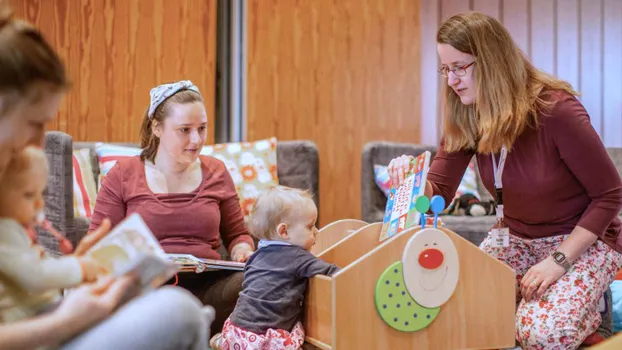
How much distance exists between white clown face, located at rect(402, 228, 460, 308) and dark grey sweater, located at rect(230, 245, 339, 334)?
0.23 metres

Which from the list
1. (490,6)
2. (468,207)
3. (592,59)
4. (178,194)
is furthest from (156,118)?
(592,59)

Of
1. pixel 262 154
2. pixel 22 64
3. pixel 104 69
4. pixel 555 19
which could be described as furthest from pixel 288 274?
pixel 555 19

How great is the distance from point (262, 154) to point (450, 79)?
159cm

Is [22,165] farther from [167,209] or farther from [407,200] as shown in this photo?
[167,209]

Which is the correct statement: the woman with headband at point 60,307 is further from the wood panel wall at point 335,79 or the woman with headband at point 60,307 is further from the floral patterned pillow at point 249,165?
the wood panel wall at point 335,79

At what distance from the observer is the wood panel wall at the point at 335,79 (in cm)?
452

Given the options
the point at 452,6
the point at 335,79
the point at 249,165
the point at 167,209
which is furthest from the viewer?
the point at 452,6

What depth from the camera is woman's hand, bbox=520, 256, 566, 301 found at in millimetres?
2082

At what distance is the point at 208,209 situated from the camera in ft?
8.04

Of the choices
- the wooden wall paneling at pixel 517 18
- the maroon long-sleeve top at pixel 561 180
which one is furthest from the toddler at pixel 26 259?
the wooden wall paneling at pixel 517 18

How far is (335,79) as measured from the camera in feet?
15.3

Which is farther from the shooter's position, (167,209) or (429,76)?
(429,76)

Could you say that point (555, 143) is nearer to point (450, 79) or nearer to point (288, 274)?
point (450, 79)

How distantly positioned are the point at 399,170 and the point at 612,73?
11.1 feet
